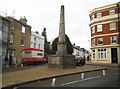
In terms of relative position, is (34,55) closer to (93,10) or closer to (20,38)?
(20,38)

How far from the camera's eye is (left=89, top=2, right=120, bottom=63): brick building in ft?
152

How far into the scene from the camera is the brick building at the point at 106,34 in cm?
4628

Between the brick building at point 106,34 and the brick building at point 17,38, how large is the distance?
16158 millimetres

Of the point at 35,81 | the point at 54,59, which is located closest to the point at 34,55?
the point at 54,59

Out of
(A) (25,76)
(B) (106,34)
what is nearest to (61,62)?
(A) (25,76)

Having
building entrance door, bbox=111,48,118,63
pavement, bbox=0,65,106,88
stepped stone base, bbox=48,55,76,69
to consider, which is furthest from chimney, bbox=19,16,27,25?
pavement, bbox=0,65,106,88

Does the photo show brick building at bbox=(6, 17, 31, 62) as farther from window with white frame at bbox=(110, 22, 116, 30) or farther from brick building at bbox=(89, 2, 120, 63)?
window with white frame at bbox=(110, 22, 116, 30)

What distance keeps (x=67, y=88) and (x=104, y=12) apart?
136ft

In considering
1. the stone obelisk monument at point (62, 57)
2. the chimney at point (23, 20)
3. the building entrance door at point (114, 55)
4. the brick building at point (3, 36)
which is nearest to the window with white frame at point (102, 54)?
the building entrance door at point (114, 55)

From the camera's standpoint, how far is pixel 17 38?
4306cm

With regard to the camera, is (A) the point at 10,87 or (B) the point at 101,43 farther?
(B) the point at 101,43

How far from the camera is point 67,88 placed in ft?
35.1

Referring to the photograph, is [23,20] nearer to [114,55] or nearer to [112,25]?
[112,25]

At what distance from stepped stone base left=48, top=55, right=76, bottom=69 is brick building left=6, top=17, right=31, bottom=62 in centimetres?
1845
